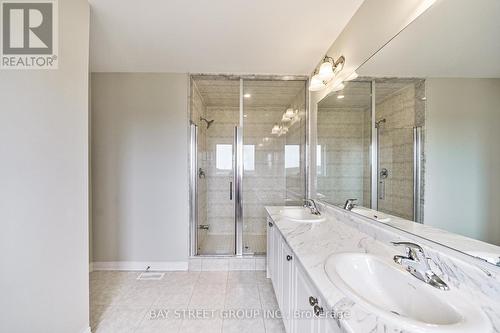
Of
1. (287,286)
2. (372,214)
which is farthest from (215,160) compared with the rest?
Result: (372,214)

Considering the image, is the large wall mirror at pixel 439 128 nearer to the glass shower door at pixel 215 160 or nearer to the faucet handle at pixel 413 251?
the faucet handle at pixel 413 251

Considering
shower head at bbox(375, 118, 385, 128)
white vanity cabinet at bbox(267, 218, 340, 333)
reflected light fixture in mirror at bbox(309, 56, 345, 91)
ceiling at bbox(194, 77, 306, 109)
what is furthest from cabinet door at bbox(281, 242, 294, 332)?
ceiling at bbox(194, 77, 306, 109)

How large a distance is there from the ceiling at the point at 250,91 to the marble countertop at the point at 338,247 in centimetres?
180

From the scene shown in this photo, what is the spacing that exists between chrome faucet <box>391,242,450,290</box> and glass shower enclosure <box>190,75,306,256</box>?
2.13 metres

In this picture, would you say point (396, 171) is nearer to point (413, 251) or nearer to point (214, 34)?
point (413, 251)

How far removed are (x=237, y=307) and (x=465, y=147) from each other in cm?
207

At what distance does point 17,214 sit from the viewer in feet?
3.90

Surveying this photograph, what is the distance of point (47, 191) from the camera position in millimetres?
1313

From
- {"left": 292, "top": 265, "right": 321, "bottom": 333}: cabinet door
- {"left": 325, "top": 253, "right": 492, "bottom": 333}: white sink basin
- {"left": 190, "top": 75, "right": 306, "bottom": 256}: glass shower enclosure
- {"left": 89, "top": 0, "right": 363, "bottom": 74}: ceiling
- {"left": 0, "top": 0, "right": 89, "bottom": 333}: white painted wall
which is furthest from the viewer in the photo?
{"left": 190, "top": 75, "right": 306, "bottom": 256}: glass shower enclosure

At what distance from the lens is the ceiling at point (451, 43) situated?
0.81m

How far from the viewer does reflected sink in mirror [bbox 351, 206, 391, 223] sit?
1.40 metres

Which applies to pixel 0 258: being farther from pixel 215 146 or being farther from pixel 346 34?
pixel 346 34

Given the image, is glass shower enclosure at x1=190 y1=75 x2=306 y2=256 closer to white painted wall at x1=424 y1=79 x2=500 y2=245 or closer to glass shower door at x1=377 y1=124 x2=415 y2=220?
glass shower door at x1=377 y1=124 x2=415 y2=220

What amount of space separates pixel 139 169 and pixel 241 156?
133 cm
